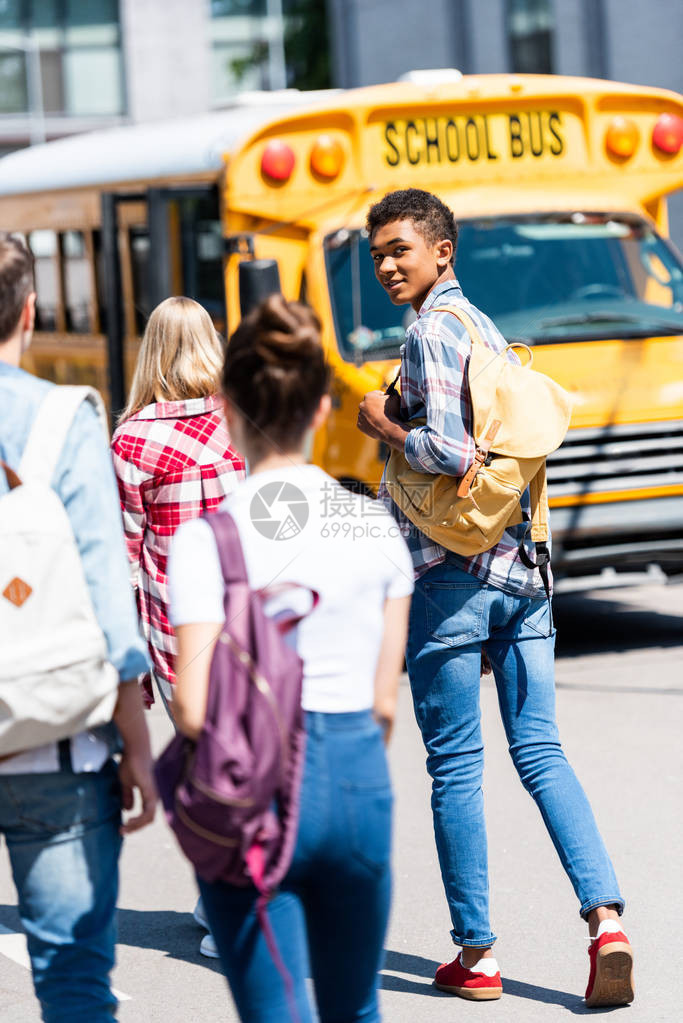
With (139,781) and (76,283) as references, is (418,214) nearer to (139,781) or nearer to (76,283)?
(139,781)

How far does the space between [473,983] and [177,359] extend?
5.85 ft

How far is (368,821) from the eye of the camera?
8.06 ft

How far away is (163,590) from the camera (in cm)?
424

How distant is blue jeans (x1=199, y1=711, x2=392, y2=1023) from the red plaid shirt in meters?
1.77

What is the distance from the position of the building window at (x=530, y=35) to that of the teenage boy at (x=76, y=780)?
22921 millimetres

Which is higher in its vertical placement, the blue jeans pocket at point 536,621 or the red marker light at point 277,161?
the red marker light at point 277,161

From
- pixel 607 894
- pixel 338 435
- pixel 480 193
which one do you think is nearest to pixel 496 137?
pixel 480 193

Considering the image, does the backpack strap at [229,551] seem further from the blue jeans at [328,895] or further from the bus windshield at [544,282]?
the bus windshield at [544,282]

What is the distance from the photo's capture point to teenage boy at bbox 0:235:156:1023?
2674 mm

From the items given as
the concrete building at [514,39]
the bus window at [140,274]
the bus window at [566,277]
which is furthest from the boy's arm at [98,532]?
Result: the concrete building at [514,39]

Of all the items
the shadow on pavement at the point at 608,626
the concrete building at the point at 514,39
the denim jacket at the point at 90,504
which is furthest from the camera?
the concrete building at the point at 514,39

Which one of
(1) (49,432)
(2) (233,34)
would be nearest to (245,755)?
(1) (49,432)

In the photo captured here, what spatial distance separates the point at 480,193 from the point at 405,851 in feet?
14.3

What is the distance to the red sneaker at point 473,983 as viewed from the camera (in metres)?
4.02
